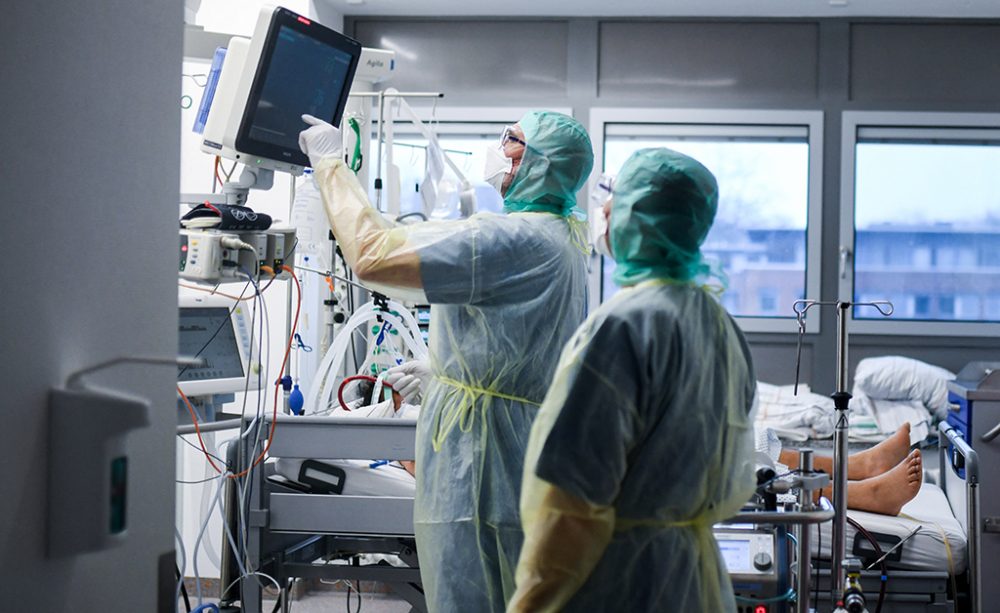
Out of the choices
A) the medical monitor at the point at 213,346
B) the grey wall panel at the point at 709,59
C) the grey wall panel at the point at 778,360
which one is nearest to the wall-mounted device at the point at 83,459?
the medical monitor at the point at 213,346

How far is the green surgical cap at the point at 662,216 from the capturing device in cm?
144

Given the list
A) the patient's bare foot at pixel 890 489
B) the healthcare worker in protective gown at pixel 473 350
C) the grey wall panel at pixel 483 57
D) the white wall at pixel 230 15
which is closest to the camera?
the healthcare worker in protective gown at pixel 473 350

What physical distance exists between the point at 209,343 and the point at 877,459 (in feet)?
7.91

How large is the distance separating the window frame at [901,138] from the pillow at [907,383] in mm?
337

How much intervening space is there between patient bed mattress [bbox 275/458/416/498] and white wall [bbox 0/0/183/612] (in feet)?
5.46

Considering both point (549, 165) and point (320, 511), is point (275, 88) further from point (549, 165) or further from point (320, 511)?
point (320, 511)

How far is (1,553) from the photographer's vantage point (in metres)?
0.76

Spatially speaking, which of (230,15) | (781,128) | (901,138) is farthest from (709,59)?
(230,15)

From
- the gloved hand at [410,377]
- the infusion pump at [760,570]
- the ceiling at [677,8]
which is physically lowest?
the infusion pump at [760,570]

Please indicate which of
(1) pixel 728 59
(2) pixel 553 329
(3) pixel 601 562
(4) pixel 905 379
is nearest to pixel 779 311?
(4) pixel 905 379

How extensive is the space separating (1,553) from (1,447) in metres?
0.08

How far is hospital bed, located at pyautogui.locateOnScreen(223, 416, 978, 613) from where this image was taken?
2.49m

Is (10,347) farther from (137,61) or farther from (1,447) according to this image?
(137,61)

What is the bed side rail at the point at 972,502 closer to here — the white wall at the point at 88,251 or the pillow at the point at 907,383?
the pillow at the point at 907,383
